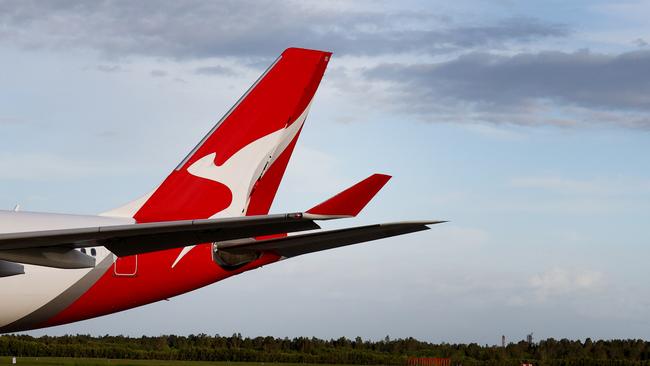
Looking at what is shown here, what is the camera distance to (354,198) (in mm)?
15344

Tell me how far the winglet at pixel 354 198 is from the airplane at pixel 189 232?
1.03m

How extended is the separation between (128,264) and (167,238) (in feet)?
14.7

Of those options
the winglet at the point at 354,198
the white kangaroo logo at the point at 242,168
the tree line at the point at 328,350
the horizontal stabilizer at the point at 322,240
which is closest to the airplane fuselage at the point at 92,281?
the horizontal stabilizer at the point at 322,240

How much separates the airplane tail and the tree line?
16.1 metres

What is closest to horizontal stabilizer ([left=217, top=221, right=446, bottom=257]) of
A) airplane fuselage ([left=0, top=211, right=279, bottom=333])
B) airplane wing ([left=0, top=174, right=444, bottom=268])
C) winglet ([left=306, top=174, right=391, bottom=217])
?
airplane wing ([left=0, top=174, right=444, bottom=268])

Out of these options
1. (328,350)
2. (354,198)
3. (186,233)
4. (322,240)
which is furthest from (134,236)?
(328,350)

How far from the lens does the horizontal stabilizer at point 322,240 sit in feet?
58.2

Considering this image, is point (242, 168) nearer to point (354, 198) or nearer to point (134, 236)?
point (134, 236)

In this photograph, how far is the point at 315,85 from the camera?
26266mm

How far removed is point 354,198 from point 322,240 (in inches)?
232

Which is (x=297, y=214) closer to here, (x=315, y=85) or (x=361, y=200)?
(x=361, y=200)

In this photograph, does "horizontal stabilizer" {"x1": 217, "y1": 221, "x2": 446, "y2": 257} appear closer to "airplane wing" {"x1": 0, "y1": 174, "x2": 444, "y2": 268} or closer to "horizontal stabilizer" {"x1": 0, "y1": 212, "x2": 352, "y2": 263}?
"airplane wing" {"x1": 0, "y1": 174, "x2": 444, "y2": 268}

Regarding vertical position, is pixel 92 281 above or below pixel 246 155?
below

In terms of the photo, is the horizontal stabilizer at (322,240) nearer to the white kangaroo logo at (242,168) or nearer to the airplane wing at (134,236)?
the airplane wing at (134,236)
